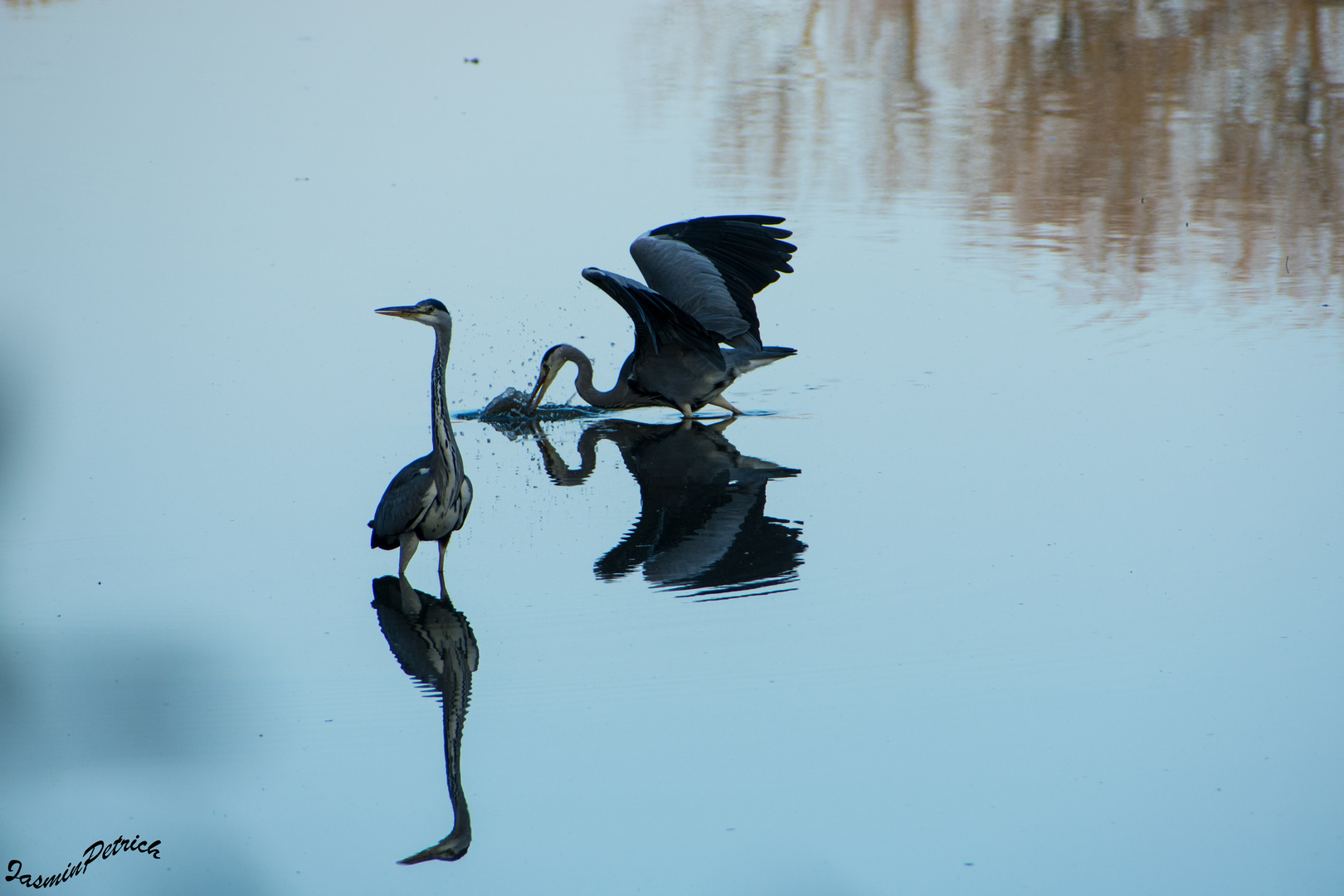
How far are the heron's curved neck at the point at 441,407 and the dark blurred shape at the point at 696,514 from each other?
822 millimetres

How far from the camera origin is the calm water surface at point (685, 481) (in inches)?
153

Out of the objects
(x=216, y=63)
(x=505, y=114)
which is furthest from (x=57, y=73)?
(x=505, y=114)

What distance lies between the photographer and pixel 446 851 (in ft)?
11.9

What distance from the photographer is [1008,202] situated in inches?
503

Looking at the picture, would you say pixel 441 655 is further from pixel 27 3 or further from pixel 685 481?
pixel 27 3

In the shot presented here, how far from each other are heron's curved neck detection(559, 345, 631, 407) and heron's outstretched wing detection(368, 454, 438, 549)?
10.5ft

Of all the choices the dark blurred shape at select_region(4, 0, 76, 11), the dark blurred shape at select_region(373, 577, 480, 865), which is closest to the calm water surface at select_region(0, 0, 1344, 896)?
the dark blurred shape at select_region(373, 577, 480, 865)

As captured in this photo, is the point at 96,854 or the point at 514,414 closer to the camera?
the point at 96,854

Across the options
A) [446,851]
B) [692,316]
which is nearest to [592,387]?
[692,316]

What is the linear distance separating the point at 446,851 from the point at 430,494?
74.3 inches

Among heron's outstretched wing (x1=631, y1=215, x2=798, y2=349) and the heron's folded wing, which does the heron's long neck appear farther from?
heron's outstretched wing (x1=631, y1=215, x2=798, y2=349)

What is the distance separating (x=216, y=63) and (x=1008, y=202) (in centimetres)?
1028

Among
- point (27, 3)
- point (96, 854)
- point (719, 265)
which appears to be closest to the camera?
point (96, 854)

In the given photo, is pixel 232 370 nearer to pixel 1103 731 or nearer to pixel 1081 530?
pixel 1081 530
